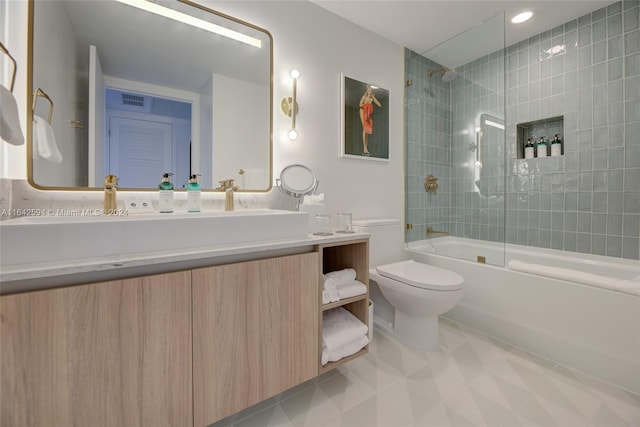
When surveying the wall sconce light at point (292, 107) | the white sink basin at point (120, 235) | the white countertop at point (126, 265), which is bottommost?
the white countertop at point (126, 265)

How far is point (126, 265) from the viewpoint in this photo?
32.2 inches

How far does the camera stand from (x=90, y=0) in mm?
1202

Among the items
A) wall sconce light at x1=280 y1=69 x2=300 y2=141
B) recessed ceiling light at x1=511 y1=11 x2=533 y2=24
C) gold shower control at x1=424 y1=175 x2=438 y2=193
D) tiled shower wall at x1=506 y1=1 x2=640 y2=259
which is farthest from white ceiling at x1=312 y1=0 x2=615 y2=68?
gold shower control at x1=424 y1=175 x2=438 y2=193

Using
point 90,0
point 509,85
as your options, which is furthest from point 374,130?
point 90,0

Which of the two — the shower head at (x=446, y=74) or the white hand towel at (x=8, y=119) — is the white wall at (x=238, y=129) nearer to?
the white hand towel at (x=8, y=119)

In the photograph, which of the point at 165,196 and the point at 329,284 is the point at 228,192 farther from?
the point at 329,284

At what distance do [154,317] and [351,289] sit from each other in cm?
90

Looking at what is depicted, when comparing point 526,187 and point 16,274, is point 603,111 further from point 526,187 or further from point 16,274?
point 16,274

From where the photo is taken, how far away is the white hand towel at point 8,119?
0.81 m

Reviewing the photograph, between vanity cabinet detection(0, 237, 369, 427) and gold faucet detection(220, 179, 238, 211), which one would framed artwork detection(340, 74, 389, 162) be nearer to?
gold faucet detection(220, 179, 238, 211)

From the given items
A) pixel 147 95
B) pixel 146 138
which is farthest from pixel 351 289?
pixel 147 95

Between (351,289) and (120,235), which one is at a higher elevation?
(120,235)

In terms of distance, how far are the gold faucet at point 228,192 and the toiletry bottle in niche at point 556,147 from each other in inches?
100

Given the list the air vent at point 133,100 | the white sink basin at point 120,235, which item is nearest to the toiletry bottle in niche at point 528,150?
the white sink basin at point 120,235
